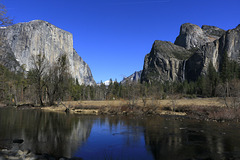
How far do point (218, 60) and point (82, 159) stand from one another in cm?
19460

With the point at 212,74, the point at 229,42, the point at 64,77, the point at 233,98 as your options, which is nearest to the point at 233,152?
the point at 233,98

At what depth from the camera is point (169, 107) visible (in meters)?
37.5

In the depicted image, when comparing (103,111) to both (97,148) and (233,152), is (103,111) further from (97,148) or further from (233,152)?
(233,152)

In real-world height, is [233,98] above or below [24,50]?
below

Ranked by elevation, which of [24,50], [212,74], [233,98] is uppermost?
[24,50]

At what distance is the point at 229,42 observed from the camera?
166000 mm

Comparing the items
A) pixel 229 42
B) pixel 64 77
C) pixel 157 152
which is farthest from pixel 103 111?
pixel 229 42

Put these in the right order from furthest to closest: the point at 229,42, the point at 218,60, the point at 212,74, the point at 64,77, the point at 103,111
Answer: the point at 218,60, the point at 229,42, the point at 212,74, the point at 64,77, the point at 103,111

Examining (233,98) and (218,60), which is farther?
(218,60)

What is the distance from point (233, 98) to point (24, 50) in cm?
21047

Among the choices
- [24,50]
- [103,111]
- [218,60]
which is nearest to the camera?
[103,111]

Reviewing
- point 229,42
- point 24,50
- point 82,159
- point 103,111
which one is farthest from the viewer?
point 24,50

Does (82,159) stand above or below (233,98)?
below

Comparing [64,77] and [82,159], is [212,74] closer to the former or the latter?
[64,77]
